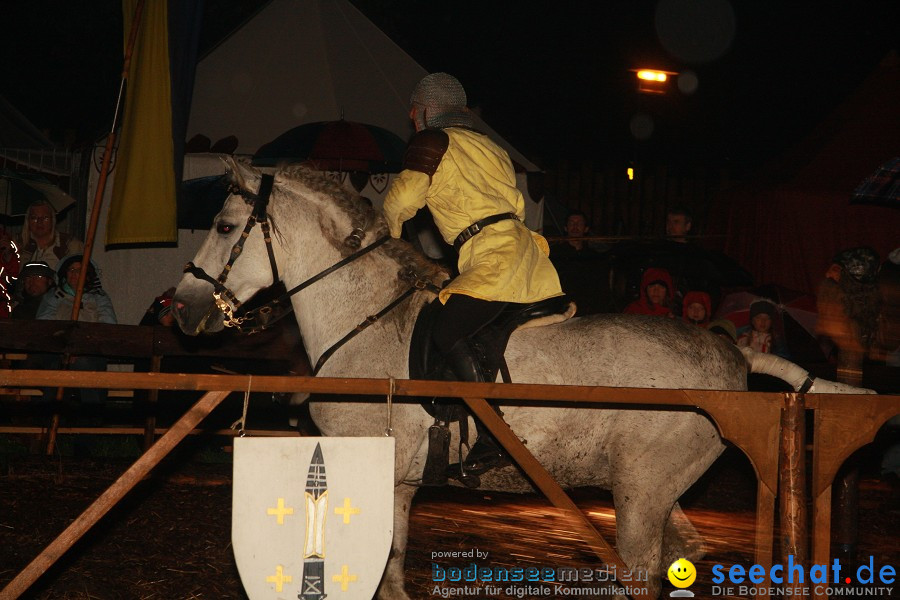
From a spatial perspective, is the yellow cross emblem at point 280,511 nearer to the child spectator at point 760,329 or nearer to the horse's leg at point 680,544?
the horse's leg at point 680,544

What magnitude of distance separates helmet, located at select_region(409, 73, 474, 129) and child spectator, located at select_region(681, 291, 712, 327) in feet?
14.4

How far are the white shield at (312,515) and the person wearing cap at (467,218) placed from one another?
4.39 ft

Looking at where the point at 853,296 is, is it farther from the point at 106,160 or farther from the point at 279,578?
the point at 106,160

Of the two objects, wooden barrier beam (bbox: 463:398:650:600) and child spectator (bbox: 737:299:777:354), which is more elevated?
child spectator (bbox: 737:299:777:354)

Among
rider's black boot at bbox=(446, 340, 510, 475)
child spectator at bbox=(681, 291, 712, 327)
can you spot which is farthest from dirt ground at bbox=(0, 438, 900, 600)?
child spectator at bbox=(681, 291, 712, 327)

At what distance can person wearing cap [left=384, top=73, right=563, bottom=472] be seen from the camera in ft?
15.6

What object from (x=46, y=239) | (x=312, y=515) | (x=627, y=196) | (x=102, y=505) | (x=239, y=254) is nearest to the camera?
(x=102, y=505)

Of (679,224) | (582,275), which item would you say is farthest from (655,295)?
(679,224)

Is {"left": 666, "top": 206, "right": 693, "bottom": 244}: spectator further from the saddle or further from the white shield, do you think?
the white shield

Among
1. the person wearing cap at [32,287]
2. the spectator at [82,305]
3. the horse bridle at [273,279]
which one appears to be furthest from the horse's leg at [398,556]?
the person wearing cap at [32,287]

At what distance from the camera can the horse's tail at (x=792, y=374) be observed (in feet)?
15.5

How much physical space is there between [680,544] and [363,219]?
8.93 ft

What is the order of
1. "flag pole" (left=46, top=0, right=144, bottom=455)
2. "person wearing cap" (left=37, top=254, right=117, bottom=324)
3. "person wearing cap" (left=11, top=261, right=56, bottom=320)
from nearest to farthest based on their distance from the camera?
1. "flag pole" (left=46, top=0, right=144, bottom=455)
2. "person wearing cap" (left=37, top=254, right=117, bottom=324)
3. "person wearing cap" (left=11, top=261, right=56, bottom=320)

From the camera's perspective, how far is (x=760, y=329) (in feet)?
A: 29.6
